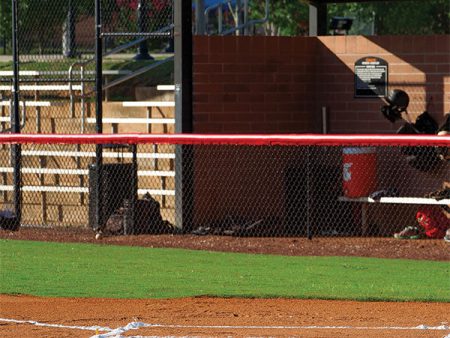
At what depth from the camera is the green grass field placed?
1140 cm

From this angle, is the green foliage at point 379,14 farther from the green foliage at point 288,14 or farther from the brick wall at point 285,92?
the brick wall at point 285,92

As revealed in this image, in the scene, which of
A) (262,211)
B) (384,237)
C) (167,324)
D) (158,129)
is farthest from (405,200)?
(167,324)

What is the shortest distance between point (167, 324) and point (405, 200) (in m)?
6.56

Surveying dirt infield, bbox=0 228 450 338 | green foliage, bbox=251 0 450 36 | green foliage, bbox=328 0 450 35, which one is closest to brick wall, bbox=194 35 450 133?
dirt infield, bbox=0 228 450 338

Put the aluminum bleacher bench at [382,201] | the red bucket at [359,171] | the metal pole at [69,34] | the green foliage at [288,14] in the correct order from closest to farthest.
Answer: the aluminum bleacher bench at [382,201] → the red bucket at [359,171] → the metal pole at [69,34] → the green foliage at [288,14]

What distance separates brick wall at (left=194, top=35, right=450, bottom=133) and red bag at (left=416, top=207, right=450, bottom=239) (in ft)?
6.35

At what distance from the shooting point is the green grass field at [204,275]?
11398 mm

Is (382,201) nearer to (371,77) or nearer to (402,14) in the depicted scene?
(371,77)

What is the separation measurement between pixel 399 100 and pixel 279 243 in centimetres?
323

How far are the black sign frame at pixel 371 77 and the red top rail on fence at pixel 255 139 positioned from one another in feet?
13.2

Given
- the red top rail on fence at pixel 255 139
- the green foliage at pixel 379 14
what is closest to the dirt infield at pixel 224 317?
the red top rail on fence at pixel 255 139

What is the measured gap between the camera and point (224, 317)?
32.9 feet

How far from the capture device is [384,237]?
15891 millimetres

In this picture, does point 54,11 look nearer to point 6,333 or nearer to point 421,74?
point 421,74
